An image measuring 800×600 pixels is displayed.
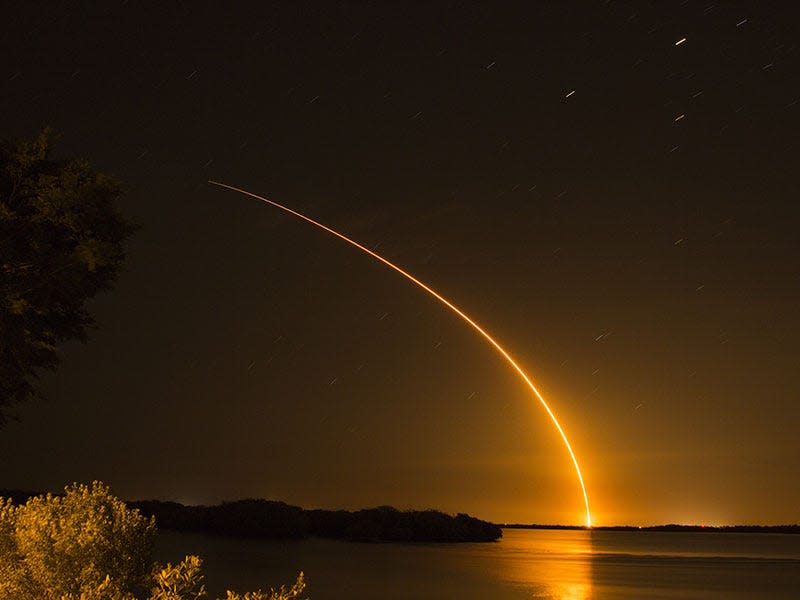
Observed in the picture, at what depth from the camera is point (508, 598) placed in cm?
7062

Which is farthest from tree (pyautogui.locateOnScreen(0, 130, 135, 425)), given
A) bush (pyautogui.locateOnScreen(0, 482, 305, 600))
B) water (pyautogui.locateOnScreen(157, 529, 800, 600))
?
water (pyautogui.locateOnScreen(157, 529, 800, 600))

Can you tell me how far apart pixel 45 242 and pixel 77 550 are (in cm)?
865

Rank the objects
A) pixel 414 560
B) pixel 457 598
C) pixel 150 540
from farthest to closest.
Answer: pixel 414 560 → pixel 457 598 → pixel 150 540

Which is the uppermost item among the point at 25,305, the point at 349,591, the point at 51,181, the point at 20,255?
the point at 51,181

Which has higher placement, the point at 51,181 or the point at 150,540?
the point at 51,181

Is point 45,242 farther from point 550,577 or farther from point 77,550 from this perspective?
point 550,577

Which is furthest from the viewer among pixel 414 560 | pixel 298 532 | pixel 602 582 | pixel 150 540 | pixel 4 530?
pixel 298 532

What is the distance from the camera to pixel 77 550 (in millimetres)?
14062

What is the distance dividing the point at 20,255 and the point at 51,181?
70.4 inches

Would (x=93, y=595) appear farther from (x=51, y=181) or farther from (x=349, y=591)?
(x=349, y=591)

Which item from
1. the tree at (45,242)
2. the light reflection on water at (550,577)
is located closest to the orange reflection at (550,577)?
the light reflection on water at (550,577)

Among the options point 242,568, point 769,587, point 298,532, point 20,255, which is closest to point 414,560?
point 242,568

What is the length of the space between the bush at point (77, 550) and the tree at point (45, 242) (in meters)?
5.26

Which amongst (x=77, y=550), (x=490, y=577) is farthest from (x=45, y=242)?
(x=490, y=577)
